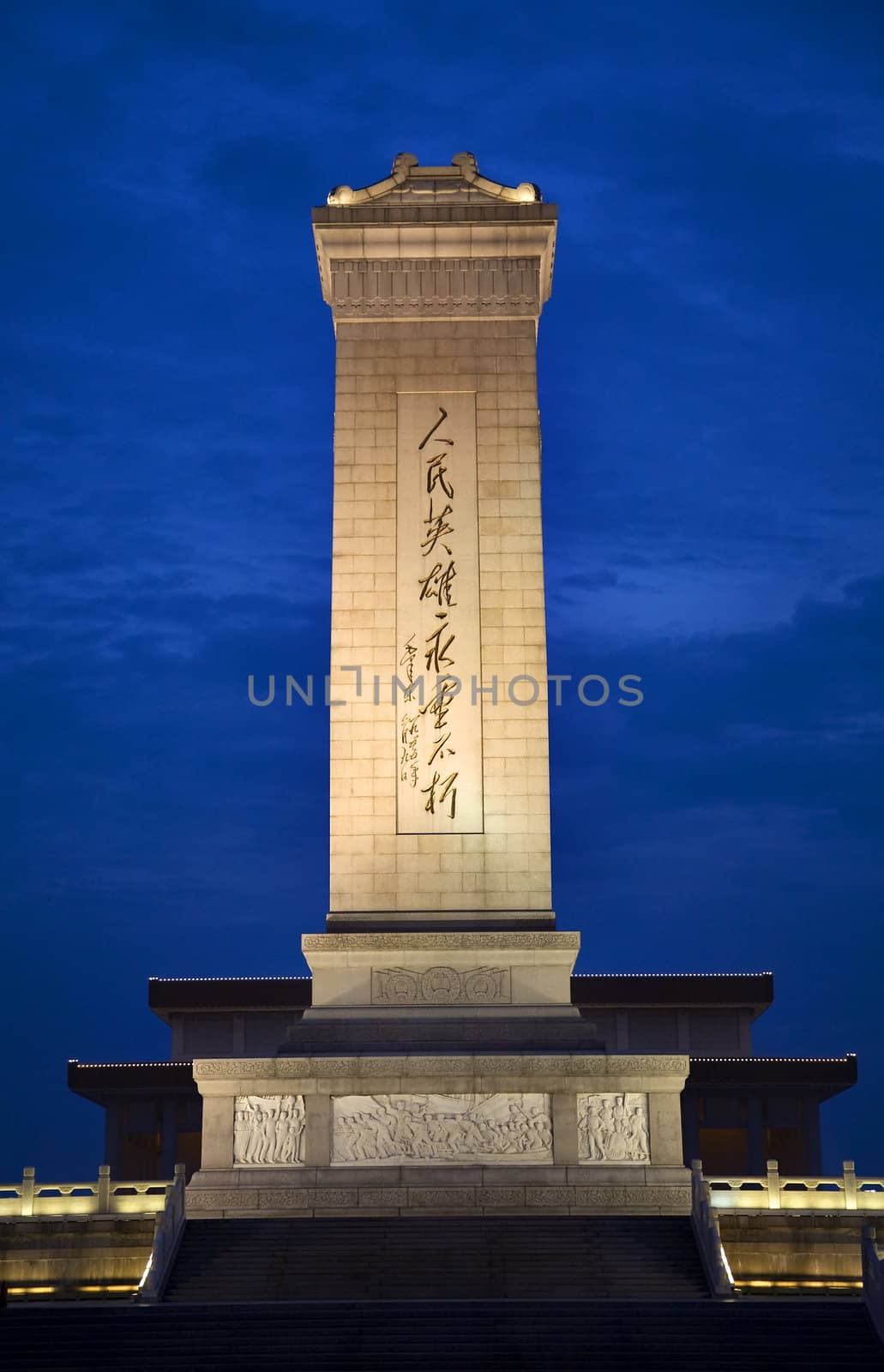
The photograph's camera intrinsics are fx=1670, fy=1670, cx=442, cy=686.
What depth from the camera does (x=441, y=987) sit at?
54.1 ft

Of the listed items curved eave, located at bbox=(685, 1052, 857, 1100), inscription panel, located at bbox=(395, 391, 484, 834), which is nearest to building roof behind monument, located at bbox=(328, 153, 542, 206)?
inscription panel, located at bbox=(395, 391, 484, 834)

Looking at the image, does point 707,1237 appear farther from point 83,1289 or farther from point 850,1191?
point 83,1289

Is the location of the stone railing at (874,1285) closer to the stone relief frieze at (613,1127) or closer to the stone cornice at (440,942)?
the stone relief frieze at (613,1127)

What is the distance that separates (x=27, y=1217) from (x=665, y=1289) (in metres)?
5.40

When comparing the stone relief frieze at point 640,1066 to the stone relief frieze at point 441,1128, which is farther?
the stone relief frieze at point 640,1066

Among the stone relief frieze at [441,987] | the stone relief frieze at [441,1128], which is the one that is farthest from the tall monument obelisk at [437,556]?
the stone relief frieze at [441,1128]

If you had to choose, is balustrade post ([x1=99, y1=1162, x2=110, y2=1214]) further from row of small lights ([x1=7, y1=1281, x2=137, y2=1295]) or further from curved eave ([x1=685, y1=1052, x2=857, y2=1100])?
curved eave ([x1=685, y1=1052, x2=857, y2=1100])

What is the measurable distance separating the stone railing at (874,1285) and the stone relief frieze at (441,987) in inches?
193

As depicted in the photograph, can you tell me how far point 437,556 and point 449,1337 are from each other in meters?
8.45

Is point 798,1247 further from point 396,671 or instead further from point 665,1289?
point 396,671

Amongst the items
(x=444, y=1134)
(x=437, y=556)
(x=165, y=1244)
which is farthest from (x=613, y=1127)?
(x=437, y=556)

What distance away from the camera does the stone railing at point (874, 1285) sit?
1162 centimetres

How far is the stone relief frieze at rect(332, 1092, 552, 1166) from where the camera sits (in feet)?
49.8

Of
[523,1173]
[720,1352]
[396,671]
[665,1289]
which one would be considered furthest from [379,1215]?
[396,671]
